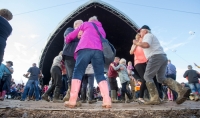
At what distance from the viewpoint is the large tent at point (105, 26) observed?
59.5ft

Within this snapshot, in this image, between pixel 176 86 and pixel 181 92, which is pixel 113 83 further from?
pixel 181 92

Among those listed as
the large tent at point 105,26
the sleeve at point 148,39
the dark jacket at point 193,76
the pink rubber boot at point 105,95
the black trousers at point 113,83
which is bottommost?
the pink rubber boot at point 105,95

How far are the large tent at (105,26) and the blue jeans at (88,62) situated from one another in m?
15.8

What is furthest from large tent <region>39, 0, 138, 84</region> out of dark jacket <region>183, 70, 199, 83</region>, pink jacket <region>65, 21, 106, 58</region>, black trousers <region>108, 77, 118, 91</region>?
pink jacket <region>65, 21, 106, 58</region>

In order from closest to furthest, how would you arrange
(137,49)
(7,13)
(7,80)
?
1. (7,13)
2. (137,49)
3. (7,80)

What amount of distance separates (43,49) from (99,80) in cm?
1804

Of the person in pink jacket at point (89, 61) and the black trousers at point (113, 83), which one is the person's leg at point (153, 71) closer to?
the person in pink jacket at point (89, 61)

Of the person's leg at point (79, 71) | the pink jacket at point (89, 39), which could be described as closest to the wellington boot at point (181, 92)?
the pink jacket at point (89, 39)

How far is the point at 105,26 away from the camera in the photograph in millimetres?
21172

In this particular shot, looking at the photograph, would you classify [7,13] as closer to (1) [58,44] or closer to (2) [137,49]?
(2) [137,49]

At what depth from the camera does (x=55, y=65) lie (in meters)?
5.71

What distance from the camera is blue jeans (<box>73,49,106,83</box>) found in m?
2.86

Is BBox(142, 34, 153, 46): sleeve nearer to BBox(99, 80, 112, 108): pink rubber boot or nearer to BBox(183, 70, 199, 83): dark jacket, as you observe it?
BBox(99, 80, 112, 108): pink rubber boot

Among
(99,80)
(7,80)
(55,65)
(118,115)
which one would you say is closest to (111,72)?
(55,65)
